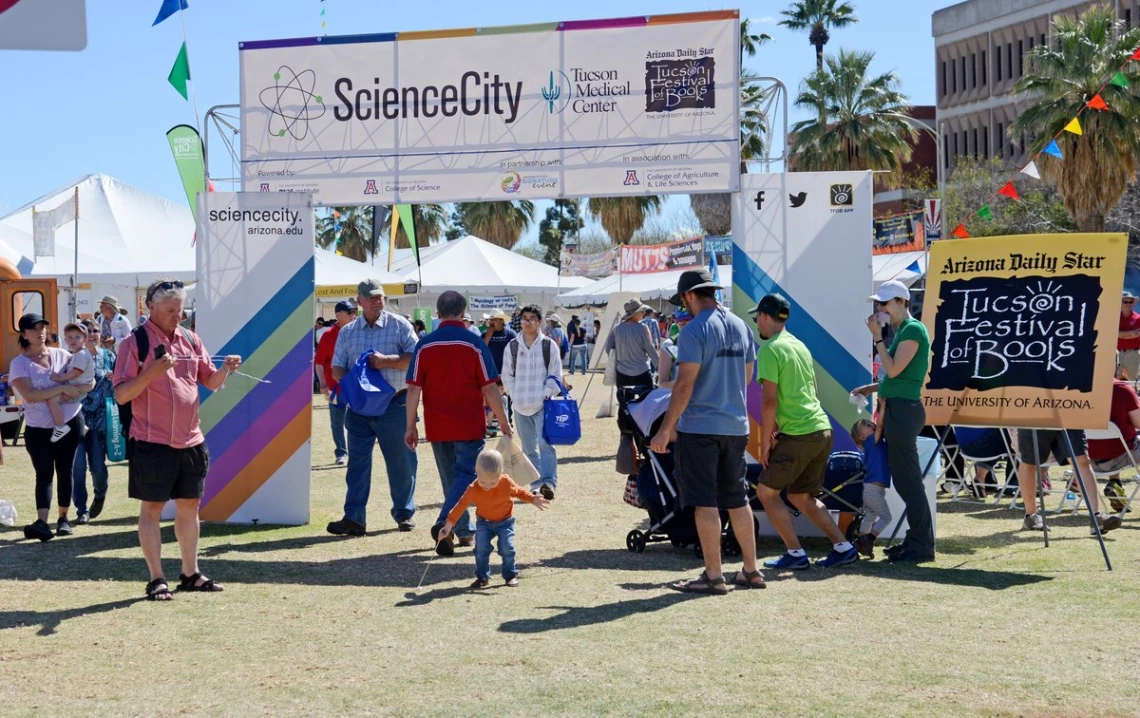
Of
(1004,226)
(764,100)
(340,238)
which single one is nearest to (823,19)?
(1004,226)

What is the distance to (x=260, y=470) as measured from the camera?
1030 centimetres

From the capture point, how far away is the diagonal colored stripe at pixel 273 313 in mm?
10133

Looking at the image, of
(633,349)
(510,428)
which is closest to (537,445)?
(633,349)

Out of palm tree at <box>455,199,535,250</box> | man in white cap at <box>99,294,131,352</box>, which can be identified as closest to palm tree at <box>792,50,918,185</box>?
palm tree at <box>455,199,535,250</box>

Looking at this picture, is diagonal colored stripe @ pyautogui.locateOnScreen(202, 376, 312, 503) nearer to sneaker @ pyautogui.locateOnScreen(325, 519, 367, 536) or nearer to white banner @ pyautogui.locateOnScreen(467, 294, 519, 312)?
sneaker @ pyautogui.locateOnScreen(325, 519, 367, 536)

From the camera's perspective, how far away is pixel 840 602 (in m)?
7.16

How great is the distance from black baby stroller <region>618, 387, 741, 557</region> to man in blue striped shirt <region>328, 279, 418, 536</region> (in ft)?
6.47

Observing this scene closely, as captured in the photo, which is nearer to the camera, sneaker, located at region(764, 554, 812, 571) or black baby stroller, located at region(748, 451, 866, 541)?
sneaker, located at region(764, 554, 812, 571)

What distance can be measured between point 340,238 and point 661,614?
59950 millimetres

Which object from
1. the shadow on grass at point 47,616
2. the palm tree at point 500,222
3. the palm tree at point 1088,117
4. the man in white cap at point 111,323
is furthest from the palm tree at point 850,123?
the shadow on grass at point 47,616

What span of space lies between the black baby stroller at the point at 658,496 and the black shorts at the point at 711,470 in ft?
4.65

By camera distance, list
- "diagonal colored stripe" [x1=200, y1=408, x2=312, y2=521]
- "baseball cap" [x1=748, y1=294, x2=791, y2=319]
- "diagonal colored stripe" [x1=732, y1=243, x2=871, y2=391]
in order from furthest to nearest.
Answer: "diagonal colored stripe" [x1=200, y1=408, x2=312, y2=521] < "diagonal colored stripe" [x1=732, y1=243, x2=871, y2=391] < "baseball cap" [x1=748, y1=294, x2=791, y2=319]

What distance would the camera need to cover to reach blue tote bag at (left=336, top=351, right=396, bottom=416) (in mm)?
9812

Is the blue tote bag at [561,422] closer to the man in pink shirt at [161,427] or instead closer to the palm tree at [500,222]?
the man in pink shirt at [161,427]
